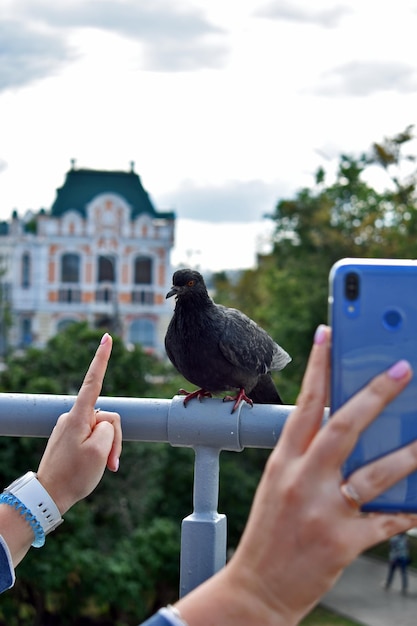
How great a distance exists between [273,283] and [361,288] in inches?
849

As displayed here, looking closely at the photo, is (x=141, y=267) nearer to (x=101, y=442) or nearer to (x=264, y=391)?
(x=264, y=391)

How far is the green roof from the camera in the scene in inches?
1476

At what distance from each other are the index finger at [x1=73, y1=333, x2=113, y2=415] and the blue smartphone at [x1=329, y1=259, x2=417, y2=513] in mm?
476

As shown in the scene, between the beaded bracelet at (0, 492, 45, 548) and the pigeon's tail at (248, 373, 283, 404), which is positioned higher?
the pigeon's tail at (248, 373, 283, 404)

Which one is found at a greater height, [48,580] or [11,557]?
[11,557]

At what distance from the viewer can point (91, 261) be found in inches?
1487

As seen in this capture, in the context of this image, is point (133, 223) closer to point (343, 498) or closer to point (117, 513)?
point (117, 513)

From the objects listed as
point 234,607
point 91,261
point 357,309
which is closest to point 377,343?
point 357,309

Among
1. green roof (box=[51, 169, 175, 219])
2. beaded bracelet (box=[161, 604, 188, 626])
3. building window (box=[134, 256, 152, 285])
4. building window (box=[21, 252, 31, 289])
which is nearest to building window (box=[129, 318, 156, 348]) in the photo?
building window (box=[134, 256, 152, 285])

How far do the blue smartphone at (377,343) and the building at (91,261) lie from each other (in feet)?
118

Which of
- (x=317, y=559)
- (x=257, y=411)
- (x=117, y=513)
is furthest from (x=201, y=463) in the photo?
(x=117, y=513)

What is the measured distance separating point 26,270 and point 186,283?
1413 inches

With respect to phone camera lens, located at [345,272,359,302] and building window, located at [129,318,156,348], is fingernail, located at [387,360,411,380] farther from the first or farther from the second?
building window, located at [129,318,156,348]

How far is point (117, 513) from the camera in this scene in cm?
1470
